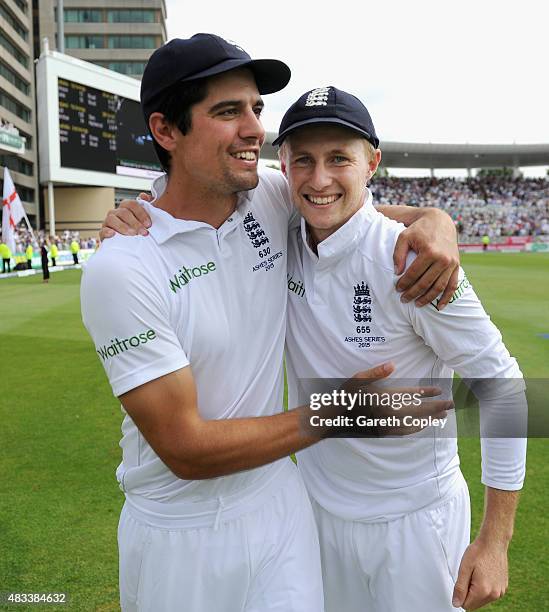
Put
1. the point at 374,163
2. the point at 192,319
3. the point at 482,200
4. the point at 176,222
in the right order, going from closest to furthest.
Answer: the point at 192,319 → the point at 176,222 → the point at 374,163 → the point at 482,200

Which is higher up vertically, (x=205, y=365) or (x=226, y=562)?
(x=205, y=365)

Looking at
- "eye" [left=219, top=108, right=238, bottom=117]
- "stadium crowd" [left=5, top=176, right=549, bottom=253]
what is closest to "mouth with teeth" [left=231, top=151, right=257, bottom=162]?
"eye" [left=219, top=108, right=238, bottom=117]

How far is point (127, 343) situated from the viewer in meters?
2.05

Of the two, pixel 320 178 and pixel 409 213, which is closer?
pixel 320 178

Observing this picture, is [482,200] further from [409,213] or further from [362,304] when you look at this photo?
[362,304]

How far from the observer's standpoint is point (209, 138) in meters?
2.35

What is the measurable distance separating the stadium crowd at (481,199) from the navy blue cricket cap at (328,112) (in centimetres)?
5719

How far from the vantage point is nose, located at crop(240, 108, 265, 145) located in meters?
2.35

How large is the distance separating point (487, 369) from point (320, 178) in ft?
3.05

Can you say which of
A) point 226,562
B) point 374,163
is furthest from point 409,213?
point 226,562

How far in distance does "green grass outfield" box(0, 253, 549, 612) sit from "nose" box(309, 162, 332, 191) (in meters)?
2.43

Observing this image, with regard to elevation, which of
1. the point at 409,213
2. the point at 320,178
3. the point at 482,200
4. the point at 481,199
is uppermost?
the point at 481,199

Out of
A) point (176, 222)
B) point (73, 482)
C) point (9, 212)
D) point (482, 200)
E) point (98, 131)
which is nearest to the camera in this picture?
point (176, 222)

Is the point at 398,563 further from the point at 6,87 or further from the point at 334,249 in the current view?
the point at 6,87
